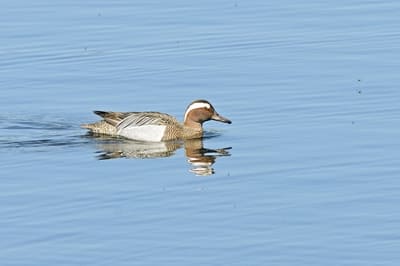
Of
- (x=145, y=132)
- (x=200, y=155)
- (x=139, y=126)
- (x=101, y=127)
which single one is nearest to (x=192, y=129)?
(x=145, y=132)

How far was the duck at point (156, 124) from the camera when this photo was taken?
2102cm

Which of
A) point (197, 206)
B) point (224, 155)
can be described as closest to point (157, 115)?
point (224, 155)

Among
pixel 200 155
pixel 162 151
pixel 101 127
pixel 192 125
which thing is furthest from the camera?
pixel 192 125

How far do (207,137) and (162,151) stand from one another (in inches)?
56.2

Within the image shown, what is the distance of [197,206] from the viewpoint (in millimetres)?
16031

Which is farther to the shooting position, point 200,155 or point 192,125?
point 192,125

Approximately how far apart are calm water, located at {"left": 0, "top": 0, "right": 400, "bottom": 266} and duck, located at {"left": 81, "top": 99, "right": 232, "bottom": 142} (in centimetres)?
27

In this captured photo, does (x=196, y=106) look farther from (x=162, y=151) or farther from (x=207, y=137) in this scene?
(x=162, y=151)

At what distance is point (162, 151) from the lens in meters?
20.4

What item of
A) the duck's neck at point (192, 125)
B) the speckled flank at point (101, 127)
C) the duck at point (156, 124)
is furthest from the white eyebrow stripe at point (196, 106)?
the speckled flank at point (101, 127)

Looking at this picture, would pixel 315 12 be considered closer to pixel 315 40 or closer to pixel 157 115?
pixel 315 40

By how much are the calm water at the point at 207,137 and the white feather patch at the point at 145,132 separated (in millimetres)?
404

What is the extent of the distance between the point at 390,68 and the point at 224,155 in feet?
16.8

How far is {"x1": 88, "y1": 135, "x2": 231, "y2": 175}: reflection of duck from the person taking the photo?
19.0 meters
